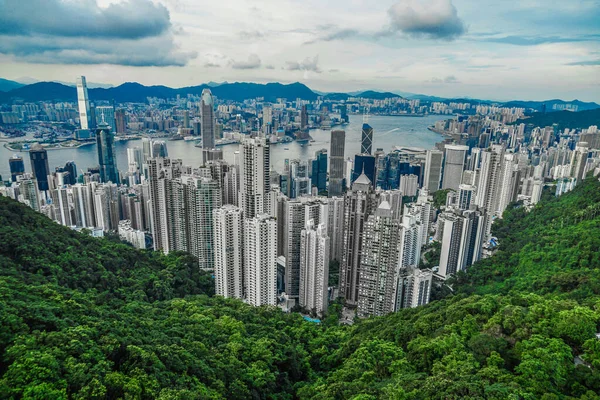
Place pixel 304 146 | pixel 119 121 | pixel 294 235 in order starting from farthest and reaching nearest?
pixel 119 121 → pixel 304 146 → pixel 294 235

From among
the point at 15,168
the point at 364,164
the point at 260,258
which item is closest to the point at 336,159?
the point at 364,164

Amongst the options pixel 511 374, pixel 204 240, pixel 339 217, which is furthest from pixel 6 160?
pixel 511 374

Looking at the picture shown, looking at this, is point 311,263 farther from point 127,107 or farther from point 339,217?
point 127,107

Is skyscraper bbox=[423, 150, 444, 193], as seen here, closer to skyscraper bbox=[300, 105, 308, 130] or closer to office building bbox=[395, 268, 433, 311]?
office building bbox=[395, 268, 433, 311]

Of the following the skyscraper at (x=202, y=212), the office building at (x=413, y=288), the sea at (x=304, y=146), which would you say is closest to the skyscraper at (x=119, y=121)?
the sea at (x=304, y=146)

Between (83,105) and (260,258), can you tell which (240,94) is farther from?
(260,258)

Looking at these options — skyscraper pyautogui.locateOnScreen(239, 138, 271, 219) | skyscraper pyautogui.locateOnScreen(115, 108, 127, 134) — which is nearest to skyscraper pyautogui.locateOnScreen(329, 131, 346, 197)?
skyscraper pyautogui.locateOnScreen(239, 138, 271, 219)
